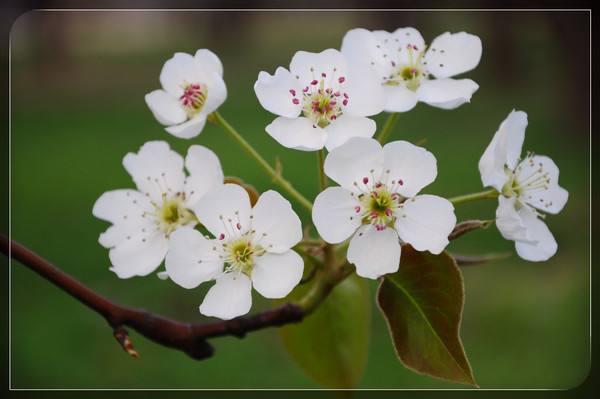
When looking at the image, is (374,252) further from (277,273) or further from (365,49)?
(365,49)

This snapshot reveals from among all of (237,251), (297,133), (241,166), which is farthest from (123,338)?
(241,166)

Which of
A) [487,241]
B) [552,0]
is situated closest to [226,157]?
Result: [487,241]

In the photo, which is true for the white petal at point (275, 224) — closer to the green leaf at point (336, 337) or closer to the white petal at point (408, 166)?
the white petal at point (408, 166)

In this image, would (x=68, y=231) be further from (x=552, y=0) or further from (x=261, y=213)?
(x=261, y=213)

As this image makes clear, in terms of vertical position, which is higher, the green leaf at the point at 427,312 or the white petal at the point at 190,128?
the white petal at the point at 190,128

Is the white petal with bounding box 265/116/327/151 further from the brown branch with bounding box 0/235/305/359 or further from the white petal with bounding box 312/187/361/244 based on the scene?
the brown branch with bounding box 0/235/305/359


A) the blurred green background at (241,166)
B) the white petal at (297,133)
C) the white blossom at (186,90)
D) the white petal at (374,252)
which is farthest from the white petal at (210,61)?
the blurred green background at (241,166)

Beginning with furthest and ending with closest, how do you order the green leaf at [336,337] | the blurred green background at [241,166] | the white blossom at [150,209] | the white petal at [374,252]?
1. the blurred green background at [241,166]
2. the green leaf at [336,337]
3. the white blossom at [150,209]
4. the white petal at [374,252]

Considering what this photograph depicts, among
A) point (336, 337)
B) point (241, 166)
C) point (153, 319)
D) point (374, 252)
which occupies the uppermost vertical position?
point (374, 252)
